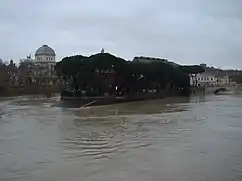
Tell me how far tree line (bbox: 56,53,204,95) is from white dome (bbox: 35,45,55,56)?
62.6 meters

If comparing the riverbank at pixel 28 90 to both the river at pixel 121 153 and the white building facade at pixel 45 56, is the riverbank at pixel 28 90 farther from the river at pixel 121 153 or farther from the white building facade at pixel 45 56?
the river at pixel 121 153

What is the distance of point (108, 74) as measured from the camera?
171 feet

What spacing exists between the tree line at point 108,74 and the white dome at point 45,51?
62.6 metres

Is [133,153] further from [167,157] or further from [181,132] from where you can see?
[181,132]

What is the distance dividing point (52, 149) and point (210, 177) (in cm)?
661

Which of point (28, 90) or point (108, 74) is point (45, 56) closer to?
point (28, 90)

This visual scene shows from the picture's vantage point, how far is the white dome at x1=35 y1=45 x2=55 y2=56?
117 metres

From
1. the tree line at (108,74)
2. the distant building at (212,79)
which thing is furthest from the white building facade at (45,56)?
the tree line at (108,74)

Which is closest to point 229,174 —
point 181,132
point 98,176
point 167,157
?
point 167,157

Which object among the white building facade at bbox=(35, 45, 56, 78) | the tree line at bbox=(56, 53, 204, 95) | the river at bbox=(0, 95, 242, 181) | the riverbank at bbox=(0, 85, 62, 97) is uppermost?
the white building facade at bbox=(35, 45, 56, 78)

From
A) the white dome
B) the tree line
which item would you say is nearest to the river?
the tree line

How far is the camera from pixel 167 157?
13.2 metres

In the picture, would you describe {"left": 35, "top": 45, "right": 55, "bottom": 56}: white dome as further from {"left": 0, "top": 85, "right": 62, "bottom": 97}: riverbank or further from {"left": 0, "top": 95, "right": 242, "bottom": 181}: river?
{"left": 0, "top": 95, "right": 242, "bottom": 181}: river

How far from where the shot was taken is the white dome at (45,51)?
117m
